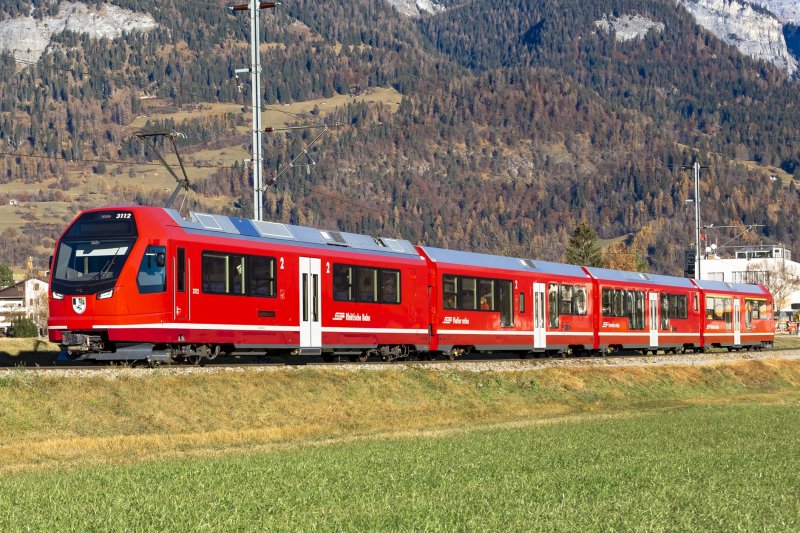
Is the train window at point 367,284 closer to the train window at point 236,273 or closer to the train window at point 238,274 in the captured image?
the train window at point 238,274

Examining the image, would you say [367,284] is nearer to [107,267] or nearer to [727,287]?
[107,267]

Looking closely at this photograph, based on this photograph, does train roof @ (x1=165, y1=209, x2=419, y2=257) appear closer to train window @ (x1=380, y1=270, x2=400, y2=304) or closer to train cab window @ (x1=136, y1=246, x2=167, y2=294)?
train window @ (x1=380, y1=270, x2=400, y2=304)

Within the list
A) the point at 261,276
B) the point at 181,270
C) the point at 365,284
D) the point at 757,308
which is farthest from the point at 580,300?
the point at 757,308

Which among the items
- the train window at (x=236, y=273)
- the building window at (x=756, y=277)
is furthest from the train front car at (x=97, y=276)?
the building window at (x=756, y=277)

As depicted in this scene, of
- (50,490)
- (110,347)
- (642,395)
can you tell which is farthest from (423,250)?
(50,490)

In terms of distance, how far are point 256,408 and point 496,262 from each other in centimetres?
1718

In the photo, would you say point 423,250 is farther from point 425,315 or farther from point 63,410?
point 63,410

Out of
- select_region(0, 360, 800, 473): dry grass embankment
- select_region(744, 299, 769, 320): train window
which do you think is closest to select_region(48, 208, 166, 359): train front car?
select_region(0, 360, 800, 473): dry grass embankment

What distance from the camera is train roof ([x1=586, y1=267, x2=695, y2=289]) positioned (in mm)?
54719

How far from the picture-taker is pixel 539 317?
4884 centimetres

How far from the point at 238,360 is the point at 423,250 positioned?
24.0 ft

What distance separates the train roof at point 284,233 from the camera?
108 ft

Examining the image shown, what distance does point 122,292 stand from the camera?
30.7 meters

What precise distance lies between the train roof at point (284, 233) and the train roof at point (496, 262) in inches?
49.1
